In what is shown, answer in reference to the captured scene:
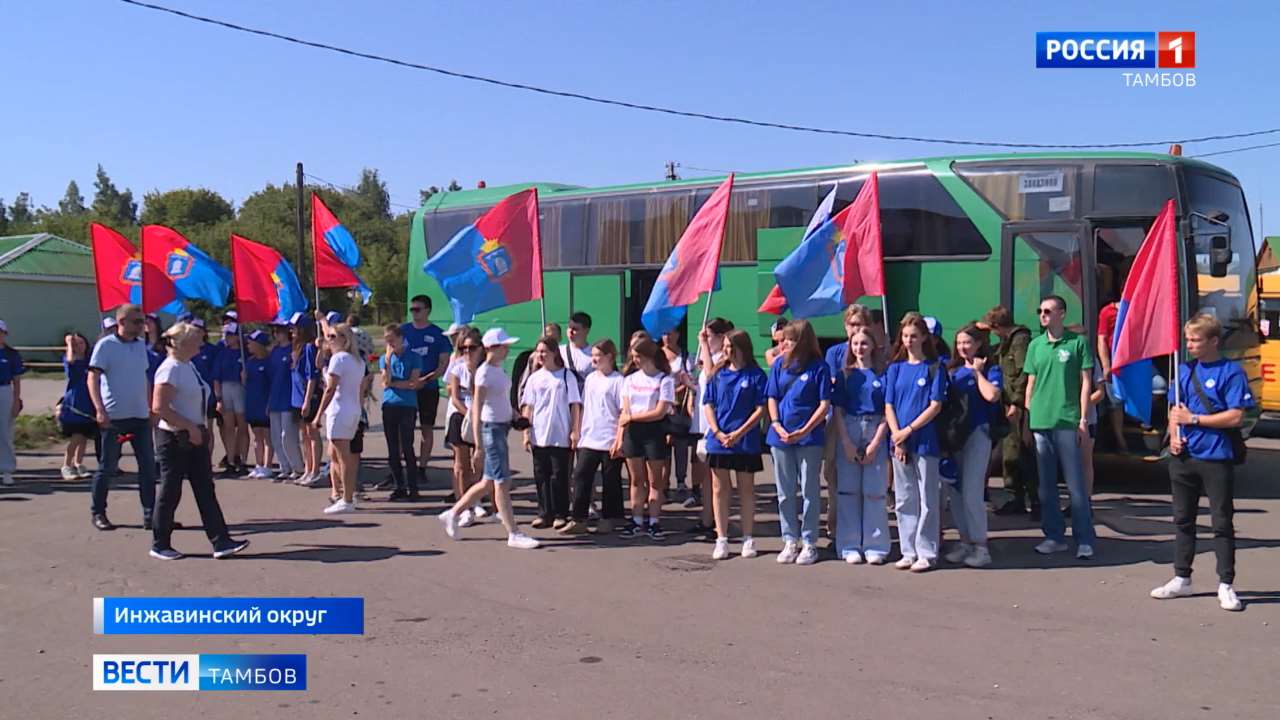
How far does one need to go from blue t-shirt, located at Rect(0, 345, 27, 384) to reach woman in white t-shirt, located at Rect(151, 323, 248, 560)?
4.90 meters

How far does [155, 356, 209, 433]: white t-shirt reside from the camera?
24.6 ft

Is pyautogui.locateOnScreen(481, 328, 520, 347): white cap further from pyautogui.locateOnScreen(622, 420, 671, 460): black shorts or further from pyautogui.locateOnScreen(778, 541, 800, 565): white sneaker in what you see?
pyautogui.locateOnScreen(778, 541, 800, 565): white sneaker

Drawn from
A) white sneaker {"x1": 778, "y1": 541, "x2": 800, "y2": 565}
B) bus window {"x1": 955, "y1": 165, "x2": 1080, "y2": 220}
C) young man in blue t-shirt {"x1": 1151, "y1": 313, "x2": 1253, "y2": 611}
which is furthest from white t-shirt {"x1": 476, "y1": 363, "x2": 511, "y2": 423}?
bus window {"x1": 955, "y1": 165, "x2": 1080, "y2": 220}

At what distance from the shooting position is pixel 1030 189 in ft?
36.2

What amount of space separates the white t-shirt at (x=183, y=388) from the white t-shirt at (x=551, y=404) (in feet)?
8.42

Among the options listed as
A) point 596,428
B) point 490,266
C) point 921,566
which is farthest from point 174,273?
point 921,566

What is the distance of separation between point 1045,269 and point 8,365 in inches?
454

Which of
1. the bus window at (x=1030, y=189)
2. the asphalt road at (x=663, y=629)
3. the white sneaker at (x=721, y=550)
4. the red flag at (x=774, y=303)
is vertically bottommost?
the asphalt road at (x=663, y=629)

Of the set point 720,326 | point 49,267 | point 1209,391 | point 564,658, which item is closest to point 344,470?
point 720,326

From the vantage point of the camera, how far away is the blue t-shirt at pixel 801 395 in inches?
289

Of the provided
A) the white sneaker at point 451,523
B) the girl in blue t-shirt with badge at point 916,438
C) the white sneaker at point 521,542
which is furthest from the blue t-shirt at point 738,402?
the white sneaker at point 451,523

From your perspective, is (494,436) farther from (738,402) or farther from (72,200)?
(72,200)

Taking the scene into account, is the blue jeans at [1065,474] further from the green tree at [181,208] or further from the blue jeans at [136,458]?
the green tree at [181,208]

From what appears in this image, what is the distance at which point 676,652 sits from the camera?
17.8ft
